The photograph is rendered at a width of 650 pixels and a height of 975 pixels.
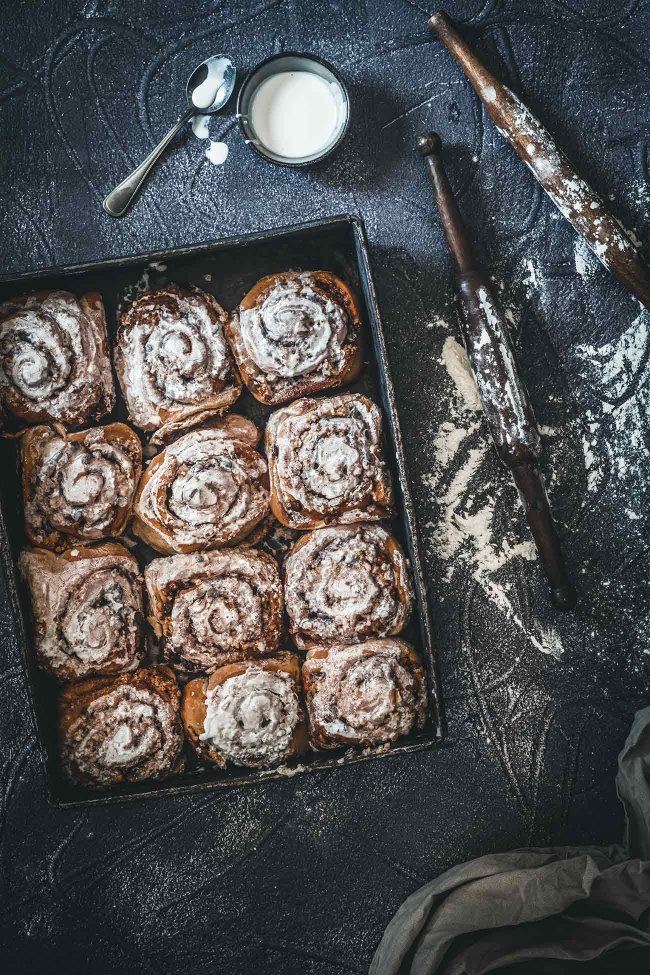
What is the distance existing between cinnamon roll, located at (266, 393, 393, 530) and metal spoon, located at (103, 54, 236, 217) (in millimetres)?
587

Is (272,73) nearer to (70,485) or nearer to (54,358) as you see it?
(54,358)

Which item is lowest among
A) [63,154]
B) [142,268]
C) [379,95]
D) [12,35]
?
[142,268]

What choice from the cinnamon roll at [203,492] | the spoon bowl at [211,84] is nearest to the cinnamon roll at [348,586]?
the cinnamon roll at [203,492]

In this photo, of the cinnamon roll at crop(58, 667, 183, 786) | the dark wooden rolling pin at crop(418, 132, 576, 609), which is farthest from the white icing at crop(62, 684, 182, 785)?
the dark wooden rolling pin at crop(418, 132, 576, 609)

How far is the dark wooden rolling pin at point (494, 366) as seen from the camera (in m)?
1.35

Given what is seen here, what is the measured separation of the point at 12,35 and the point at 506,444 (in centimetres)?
137

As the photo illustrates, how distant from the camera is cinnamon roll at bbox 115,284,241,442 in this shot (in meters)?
1.33

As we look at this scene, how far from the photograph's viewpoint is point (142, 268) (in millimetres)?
1353

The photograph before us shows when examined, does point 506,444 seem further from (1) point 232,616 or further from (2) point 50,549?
(2) point 50,549

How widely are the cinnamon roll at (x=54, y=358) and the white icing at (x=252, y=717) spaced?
62cm

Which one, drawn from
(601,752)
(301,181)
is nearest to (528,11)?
(301,181)

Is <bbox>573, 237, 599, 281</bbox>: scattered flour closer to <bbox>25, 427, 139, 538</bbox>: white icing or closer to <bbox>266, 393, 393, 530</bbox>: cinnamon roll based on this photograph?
<bbox>266, 393, 393, 530</bbox>: cinnamon roll

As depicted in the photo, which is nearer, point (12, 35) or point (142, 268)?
point (142, 268)

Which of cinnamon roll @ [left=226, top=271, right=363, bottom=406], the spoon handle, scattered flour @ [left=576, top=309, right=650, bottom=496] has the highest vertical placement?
the spoon handle
